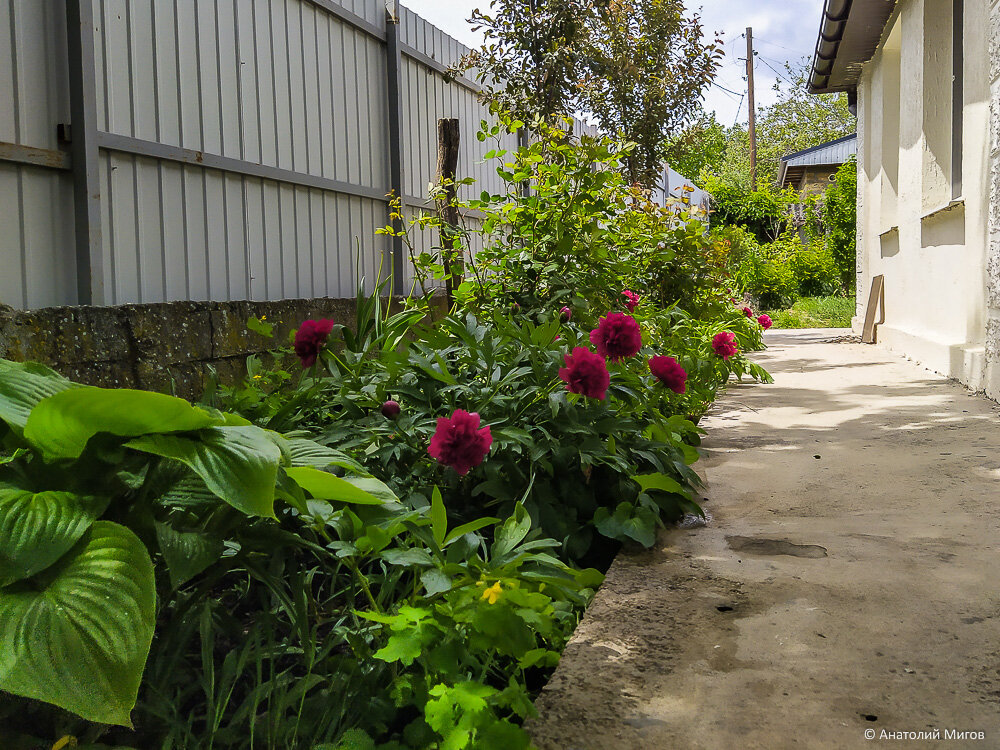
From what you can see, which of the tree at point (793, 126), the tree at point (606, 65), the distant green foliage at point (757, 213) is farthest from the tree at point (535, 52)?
the tree at point (793, 126)

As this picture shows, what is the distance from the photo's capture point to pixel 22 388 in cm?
127

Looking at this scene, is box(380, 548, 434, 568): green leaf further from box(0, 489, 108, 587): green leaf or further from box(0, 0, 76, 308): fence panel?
box(0, 0, 76, 308): fence panel

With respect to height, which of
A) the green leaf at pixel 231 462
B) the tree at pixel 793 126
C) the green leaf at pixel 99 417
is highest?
the tree at pixel 793 126

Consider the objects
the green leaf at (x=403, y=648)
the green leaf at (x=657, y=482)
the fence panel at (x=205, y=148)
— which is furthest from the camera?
the fence panel at (x=205, y=148)

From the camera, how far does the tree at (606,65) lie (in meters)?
6.04

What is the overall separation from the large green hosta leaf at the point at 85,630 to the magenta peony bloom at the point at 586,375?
1.27 meters

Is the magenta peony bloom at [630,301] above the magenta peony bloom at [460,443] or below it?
above

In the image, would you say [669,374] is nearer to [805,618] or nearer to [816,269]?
[805,618]

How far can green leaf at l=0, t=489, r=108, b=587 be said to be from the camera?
3.17 feet

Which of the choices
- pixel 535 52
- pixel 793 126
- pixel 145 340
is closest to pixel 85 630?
pixel 145 340

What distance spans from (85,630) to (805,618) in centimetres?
135

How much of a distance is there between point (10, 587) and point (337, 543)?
51 centimetres

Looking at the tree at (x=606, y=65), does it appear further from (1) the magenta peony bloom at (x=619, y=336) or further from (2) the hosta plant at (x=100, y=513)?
(2) the hosta plant at (x=100, y=513)

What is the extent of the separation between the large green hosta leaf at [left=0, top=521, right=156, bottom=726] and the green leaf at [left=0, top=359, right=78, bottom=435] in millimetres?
238
